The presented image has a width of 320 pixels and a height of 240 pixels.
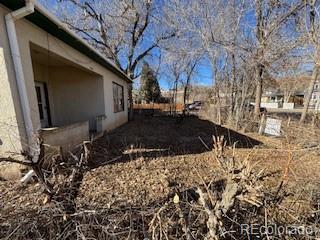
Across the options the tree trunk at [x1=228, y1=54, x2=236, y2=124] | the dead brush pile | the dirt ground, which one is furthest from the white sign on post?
the dead brush pile

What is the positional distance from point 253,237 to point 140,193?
6.09 ft

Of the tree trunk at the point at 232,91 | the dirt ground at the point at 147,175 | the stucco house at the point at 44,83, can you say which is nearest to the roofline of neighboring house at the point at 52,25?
the stucco house at the point at 44,83

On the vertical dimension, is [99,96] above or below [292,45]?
below

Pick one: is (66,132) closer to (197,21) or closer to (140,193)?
(140,193)

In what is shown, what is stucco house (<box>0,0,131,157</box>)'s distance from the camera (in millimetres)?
3445

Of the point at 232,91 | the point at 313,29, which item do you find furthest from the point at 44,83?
the point at 313,29

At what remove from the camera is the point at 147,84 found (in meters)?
30.6

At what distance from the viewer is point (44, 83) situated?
7.69 metres

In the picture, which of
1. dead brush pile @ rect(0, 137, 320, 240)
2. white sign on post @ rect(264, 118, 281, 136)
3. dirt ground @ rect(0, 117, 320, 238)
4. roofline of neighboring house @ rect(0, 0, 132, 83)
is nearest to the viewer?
dead brush pile @ rect(0, 137, 320, 240)

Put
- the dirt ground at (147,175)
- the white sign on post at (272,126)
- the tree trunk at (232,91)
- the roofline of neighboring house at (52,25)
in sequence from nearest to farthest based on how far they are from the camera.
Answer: the dirt ground at (147,175) → the roofline of neighboring house at (52,25) → the white sign on post at (272,126) → the tree trunk at (232,91)

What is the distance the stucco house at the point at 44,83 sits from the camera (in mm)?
3445

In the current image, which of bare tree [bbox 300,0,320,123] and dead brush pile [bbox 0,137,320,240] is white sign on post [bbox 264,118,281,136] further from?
dead brush pile [bbox 0,137,320,240]

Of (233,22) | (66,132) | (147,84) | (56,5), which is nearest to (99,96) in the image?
(66,132)

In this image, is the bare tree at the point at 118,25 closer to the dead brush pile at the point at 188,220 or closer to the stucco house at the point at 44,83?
the stucco house at the point at 44,83
